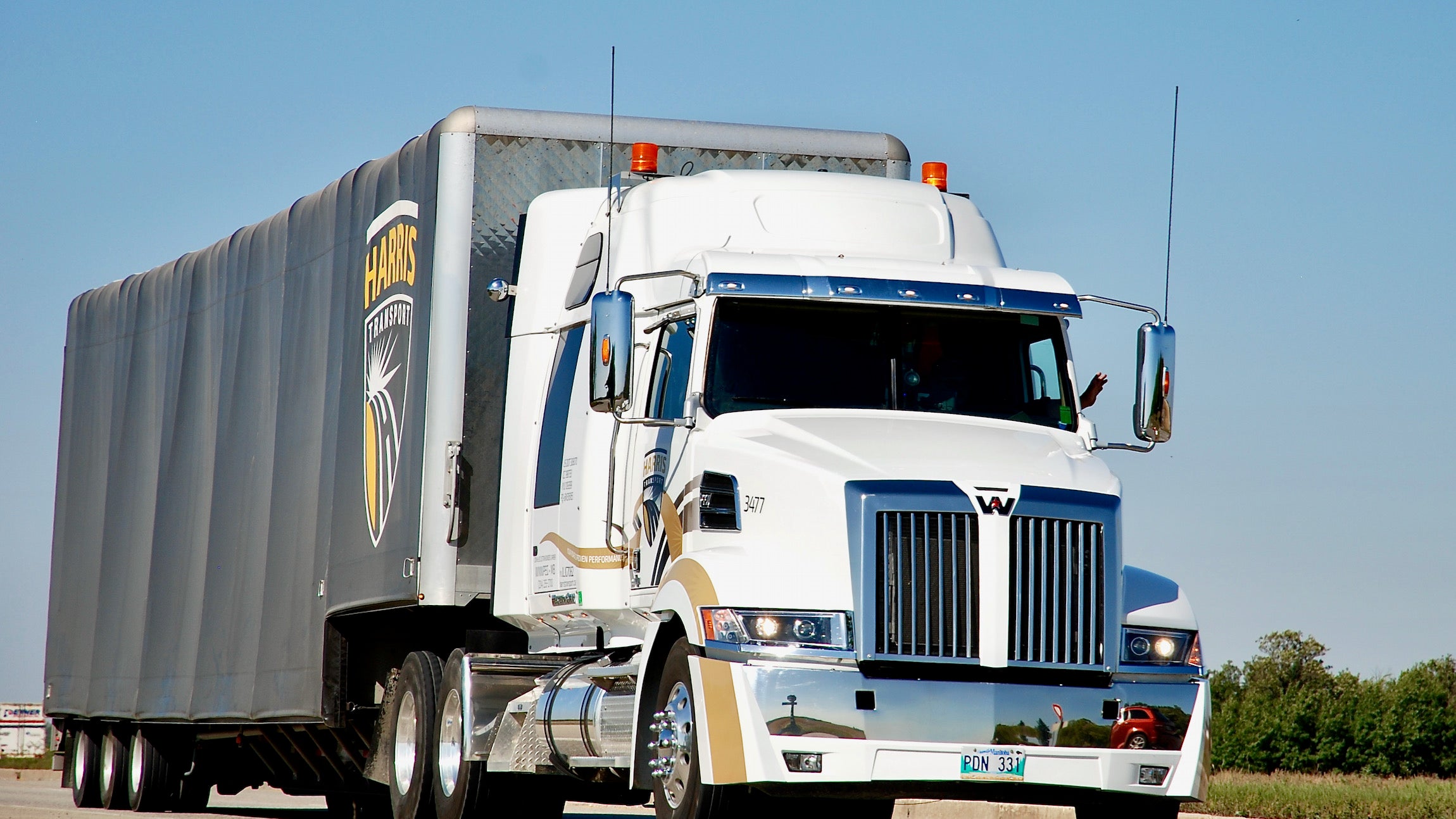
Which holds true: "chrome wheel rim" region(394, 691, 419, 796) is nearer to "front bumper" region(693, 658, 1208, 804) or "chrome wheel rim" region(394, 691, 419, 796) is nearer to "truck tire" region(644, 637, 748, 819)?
"truck tire" region(644, 637, 748, 819)

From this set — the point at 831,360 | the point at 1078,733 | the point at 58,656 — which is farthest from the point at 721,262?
the point at 58,656

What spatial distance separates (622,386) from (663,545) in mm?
974

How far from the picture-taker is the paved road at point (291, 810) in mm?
16453

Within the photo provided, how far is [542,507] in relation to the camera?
37.5 feet

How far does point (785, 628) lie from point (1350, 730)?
48.1 meters

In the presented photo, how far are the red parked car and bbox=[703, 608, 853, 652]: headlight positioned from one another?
131 centimetres

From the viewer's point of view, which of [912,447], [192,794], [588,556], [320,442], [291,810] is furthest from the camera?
[291,810]

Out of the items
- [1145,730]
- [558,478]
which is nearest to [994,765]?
[1145,730]

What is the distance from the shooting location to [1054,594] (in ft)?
28.7

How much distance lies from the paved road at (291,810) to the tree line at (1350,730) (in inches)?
1191

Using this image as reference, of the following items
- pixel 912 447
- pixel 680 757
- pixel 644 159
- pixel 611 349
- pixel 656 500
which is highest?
pixel 644 159

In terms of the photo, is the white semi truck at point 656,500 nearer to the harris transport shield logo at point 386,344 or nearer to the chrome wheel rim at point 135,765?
the harris transport shield logo at point 386,344

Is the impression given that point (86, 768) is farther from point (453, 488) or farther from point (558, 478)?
point (558, 478)

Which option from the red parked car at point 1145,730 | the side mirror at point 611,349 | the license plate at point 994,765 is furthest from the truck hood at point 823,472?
the red parked car at point 1145,730
